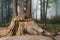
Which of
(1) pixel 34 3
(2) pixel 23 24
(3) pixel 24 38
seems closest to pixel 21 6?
(2) pixel 23 24

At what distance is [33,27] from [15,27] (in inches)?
33.0

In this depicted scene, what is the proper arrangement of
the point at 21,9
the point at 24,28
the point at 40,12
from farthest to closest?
the point at 40,12
the point at 21,9
the point at 24,28

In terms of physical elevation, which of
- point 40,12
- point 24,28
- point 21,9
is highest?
point 21,9

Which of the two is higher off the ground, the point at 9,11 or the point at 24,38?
the point at 9,11

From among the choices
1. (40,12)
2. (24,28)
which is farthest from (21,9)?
(40,12)

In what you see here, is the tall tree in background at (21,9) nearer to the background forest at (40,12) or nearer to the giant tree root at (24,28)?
the giant tree root at (24,28)

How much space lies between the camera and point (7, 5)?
41.1ft

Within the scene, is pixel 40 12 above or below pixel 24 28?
above

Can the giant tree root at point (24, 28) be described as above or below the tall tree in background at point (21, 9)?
below

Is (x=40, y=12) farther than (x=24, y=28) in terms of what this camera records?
Yes

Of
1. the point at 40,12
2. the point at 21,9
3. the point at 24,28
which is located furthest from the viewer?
the point at 40,12

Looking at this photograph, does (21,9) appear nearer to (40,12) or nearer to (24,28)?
(24,28)

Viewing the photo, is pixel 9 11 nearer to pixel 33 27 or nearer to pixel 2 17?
pixel 2 17

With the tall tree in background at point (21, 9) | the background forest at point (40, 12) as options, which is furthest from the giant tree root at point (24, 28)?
the background forest at point (40, 12)
